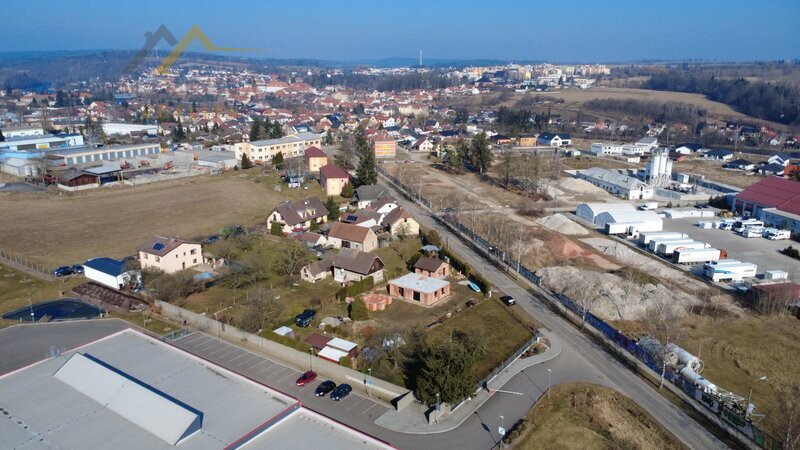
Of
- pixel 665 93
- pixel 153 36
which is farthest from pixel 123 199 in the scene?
pixel 665 93

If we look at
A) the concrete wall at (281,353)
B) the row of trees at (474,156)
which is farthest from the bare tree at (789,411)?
the row of trees at (474,156)

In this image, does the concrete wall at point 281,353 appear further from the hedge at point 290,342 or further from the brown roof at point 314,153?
the brown roof at point 314,153

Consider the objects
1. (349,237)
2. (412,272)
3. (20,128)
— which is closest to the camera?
(412,272)

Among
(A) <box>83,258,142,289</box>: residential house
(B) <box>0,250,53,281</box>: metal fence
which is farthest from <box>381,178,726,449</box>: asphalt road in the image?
(B) <box>0,250,53,281</box>: metal fence

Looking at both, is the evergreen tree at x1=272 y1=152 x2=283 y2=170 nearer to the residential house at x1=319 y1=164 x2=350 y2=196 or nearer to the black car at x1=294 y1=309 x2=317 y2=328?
the residential house at x1=319 y1=164 x2=350 y2=196

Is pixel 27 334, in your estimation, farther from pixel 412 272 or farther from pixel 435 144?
pixel 435 144

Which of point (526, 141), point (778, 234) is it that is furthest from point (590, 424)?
point (526, 141)
